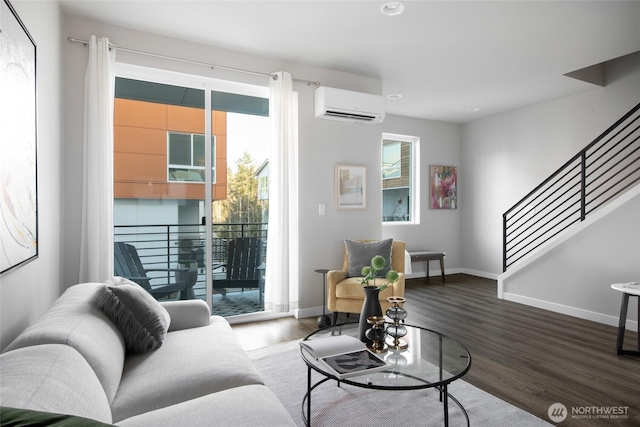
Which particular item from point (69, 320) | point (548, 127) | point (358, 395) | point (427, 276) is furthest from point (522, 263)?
point (69, 320)

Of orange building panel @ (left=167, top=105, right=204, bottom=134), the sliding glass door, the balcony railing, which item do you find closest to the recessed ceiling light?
the sliding glass door

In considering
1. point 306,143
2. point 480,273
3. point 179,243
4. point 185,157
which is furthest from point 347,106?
point 480,273

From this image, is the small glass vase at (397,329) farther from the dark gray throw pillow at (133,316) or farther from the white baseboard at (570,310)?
the white baseboard at (570,310)

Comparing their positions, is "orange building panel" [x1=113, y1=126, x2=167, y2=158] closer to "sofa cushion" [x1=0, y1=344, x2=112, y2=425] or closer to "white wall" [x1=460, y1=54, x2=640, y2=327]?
"sofa cushion" [x1=0, y1=344, x2=112, y2=425]

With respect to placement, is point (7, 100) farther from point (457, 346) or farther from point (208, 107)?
point (457, 346)

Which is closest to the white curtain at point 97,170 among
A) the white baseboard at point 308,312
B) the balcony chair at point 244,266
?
the balcony chair at point 244,266

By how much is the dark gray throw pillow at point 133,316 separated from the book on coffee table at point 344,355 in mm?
796

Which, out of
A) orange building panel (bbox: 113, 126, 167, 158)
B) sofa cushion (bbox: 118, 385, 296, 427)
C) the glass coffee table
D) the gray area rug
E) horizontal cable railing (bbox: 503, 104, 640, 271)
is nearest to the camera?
sofa cushion (bbox: 118, 385, 296, 427)

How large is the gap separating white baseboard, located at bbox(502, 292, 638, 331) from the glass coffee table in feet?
8.50

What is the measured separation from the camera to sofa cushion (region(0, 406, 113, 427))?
68 cm

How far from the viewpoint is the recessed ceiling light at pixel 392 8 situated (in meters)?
2.80

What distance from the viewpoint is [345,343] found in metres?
2.04

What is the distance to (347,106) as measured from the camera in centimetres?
397

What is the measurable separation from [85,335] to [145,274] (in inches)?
82.8
